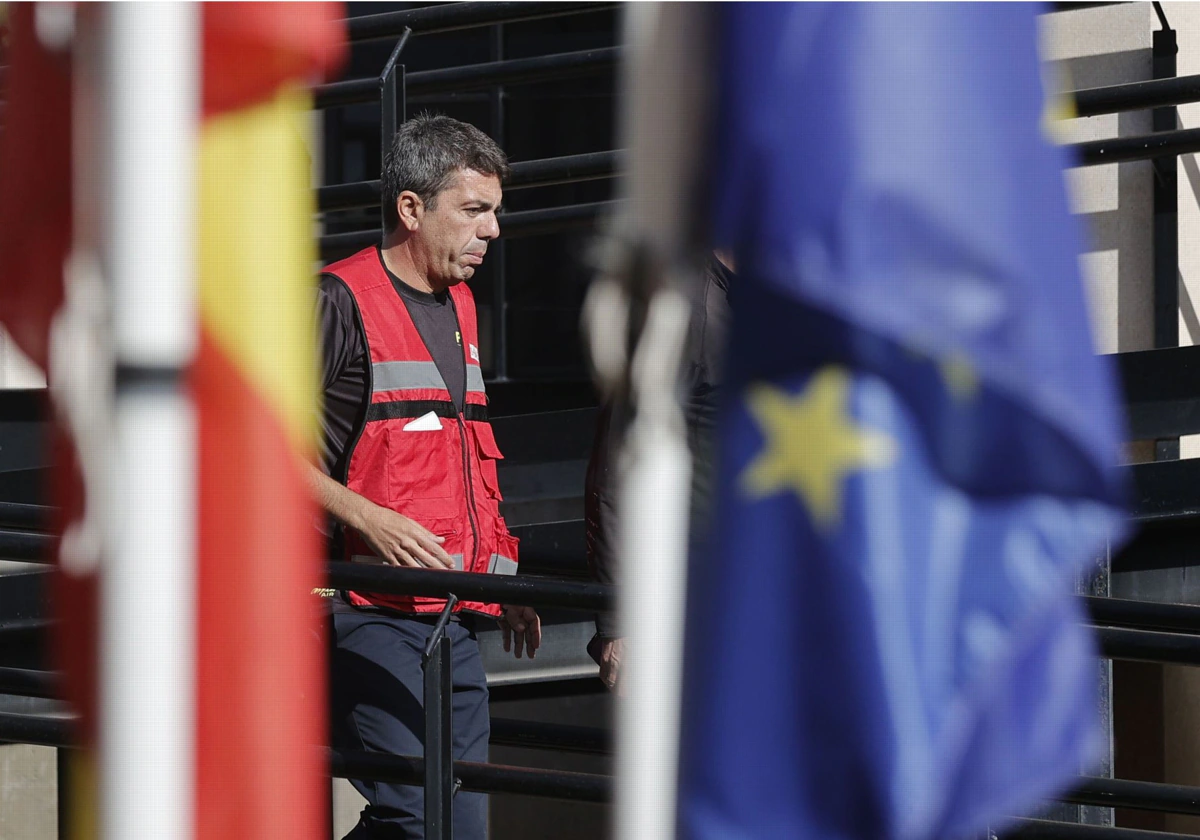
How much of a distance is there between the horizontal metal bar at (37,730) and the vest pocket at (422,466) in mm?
873

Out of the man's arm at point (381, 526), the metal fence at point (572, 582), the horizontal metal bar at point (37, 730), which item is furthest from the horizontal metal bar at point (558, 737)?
the horizontal metal bar at point (37, 730)

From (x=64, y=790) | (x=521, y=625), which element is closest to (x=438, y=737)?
(x=521, y=625)

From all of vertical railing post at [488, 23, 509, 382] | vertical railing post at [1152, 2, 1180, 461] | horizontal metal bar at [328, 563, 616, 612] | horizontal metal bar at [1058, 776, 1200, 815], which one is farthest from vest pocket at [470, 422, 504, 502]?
vertical railing post at [488, 23, 509, 382]

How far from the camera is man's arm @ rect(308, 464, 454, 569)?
4.02 m

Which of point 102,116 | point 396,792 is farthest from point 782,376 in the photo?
point 396,792

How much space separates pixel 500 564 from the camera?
4402mm

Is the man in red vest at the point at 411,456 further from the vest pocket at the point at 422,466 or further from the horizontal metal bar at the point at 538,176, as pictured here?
the horizontal metal bar at the point at 538,176

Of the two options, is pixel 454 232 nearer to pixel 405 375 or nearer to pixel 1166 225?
pixel 405 375

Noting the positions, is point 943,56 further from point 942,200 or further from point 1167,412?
point 1167,412

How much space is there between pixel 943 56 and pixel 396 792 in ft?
8.82

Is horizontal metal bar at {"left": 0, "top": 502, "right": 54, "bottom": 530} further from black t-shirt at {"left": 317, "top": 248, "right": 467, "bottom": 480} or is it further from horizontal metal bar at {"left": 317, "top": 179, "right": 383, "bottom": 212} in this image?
horizontal metal bar at {"left": 317, "top": 179, "right": 383, "bottom": 212}

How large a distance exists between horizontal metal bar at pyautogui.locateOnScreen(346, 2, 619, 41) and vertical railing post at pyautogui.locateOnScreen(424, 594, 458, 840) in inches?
110

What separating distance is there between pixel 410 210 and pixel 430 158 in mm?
141

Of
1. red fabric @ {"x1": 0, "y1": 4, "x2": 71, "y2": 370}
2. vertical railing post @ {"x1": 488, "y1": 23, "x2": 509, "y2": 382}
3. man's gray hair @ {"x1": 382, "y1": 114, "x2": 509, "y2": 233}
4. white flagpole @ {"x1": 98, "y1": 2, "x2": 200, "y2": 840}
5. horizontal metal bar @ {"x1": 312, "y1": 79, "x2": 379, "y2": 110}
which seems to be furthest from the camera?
vertical railing post @ {"x1": 488, "y1": 23, "x2": 509, "y2": 382}
